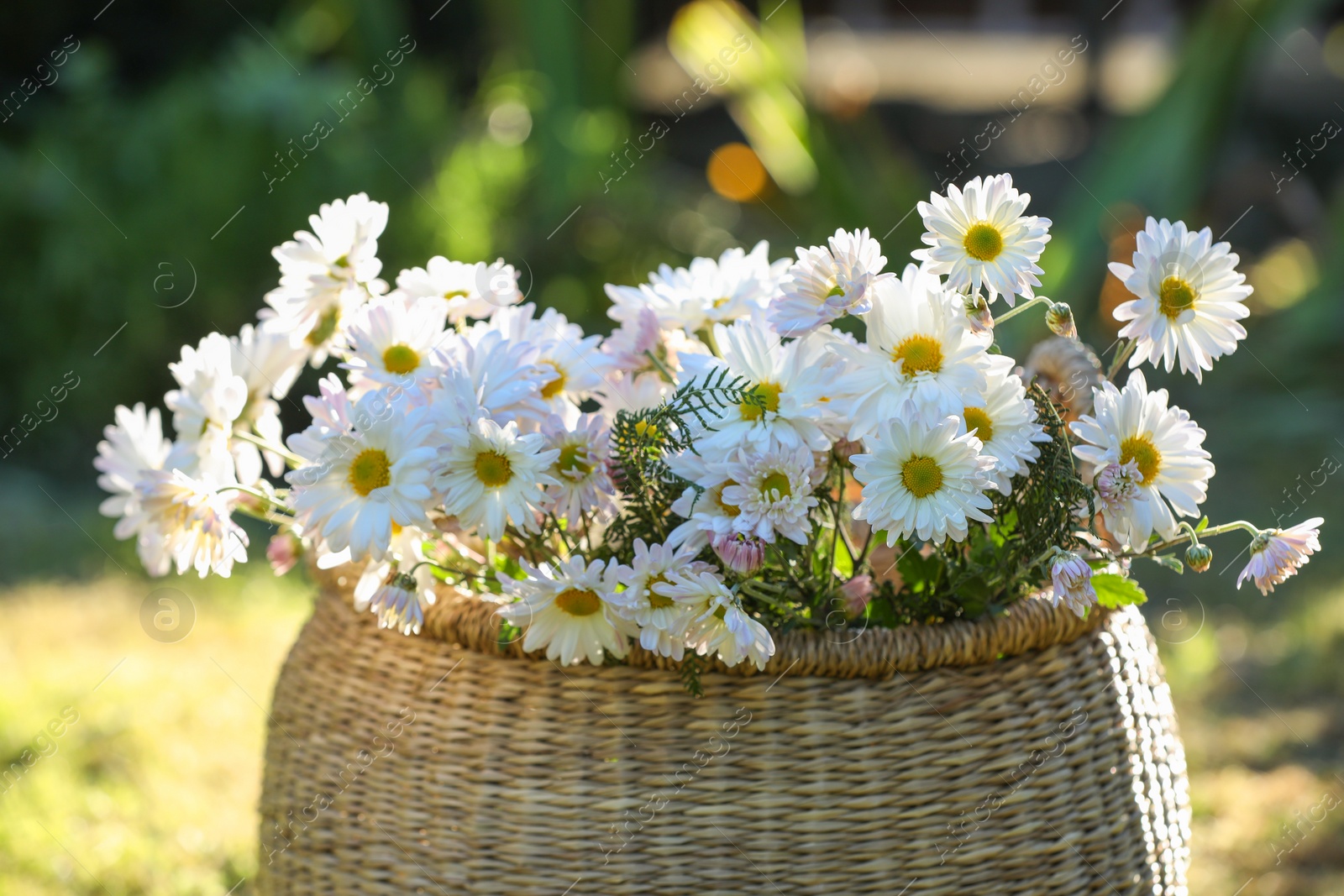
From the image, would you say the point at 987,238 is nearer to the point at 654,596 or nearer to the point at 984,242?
the point at 984,242

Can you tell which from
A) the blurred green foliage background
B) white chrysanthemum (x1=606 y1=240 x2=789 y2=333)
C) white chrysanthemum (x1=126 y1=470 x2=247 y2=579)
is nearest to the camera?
white chrysanthemum (x1=126 y1=470 x2=247 y2=579)

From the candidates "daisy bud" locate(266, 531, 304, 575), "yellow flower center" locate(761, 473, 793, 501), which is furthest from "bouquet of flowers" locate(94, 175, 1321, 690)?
"daisy bud" locate(266, 531, 304, 575)

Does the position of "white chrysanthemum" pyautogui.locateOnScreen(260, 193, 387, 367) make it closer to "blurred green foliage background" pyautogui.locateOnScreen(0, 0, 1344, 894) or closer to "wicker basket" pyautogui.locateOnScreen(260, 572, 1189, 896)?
"wicker basket" pyautogui.locateOnScreen(260, 572, 1189, 896)

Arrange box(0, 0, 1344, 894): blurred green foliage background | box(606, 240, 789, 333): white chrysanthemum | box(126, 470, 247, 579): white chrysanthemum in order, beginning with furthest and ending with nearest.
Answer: box(0, 0, 1344, 894): blurred green foliage background, box(606, 240, 789, 333): white chrysanthemum, box(126, 470, 247, 579): white chrysanthemum

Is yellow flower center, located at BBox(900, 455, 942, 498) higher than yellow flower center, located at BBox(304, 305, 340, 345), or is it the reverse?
yellow flower center, located at BBox(304, 305, 340, 345)

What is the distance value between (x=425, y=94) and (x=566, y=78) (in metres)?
0.51

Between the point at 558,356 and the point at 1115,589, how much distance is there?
1.58 ft

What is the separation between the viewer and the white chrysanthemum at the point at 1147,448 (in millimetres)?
853

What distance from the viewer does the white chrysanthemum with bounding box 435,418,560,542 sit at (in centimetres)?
84

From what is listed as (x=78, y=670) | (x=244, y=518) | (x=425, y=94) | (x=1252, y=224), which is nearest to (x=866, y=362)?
(x=78, y=670)

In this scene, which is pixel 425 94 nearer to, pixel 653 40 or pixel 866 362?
pixel 653 40

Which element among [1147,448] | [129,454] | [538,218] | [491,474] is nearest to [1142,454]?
[1147,448]

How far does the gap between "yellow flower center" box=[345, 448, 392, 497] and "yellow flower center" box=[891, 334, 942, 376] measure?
1.20 feet

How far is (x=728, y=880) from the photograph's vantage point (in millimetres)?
914
